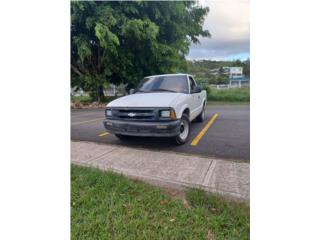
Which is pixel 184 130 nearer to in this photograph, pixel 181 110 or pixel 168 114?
pixel 181 110

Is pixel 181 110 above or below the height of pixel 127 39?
below

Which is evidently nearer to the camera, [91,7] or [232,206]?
[232,206]

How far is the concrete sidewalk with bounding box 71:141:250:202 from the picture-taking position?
2.54 metres

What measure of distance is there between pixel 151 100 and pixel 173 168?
148 centimetres

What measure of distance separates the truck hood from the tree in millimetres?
7527

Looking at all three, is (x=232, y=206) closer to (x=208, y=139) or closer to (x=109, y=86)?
(x=208, y=139)

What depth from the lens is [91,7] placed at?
10.6 metres

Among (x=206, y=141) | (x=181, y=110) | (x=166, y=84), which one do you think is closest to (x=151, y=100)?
(x=181, y=110)

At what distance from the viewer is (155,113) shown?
3.62m

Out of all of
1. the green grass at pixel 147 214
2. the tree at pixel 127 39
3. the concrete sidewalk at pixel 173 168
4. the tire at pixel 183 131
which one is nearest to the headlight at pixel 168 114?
the tire at pixel 183 131

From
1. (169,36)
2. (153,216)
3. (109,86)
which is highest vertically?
(169,36)

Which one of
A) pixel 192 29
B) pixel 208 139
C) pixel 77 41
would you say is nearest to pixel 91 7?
pixel 77 41

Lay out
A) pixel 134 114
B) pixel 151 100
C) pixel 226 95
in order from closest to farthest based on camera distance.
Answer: pixel 134 114
pixel 151 100
pixel 226 95
